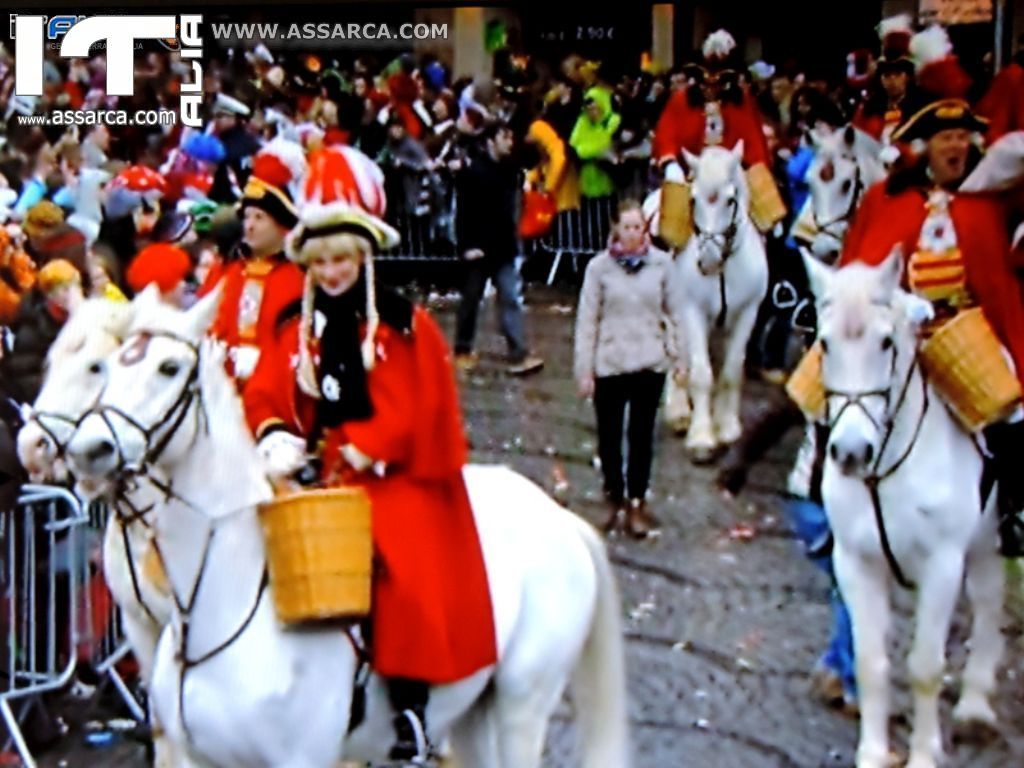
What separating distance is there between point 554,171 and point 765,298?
8.19 ft

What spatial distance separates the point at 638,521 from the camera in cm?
1039

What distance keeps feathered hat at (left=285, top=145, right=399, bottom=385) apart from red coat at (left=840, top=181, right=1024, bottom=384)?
7.87ft

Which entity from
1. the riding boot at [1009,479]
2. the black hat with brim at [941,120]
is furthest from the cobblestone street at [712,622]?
the black hat with brim at [941,120]

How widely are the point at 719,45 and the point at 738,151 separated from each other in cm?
72

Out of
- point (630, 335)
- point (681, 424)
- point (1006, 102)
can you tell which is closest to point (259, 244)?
point (1006, 102)

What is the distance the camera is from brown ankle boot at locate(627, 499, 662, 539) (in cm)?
1036

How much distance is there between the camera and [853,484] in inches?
270

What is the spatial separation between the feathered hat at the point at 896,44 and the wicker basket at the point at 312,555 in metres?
6.37

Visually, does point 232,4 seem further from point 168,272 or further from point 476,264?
point 476,264

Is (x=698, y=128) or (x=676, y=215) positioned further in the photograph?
(x=698, y=128)

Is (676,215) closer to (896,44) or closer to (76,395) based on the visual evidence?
(896,44)

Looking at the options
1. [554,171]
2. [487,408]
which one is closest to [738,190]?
[487,408]

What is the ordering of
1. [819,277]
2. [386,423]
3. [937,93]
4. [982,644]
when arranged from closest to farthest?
[386,423] < [819,277] < [982,644] < [937,93]
